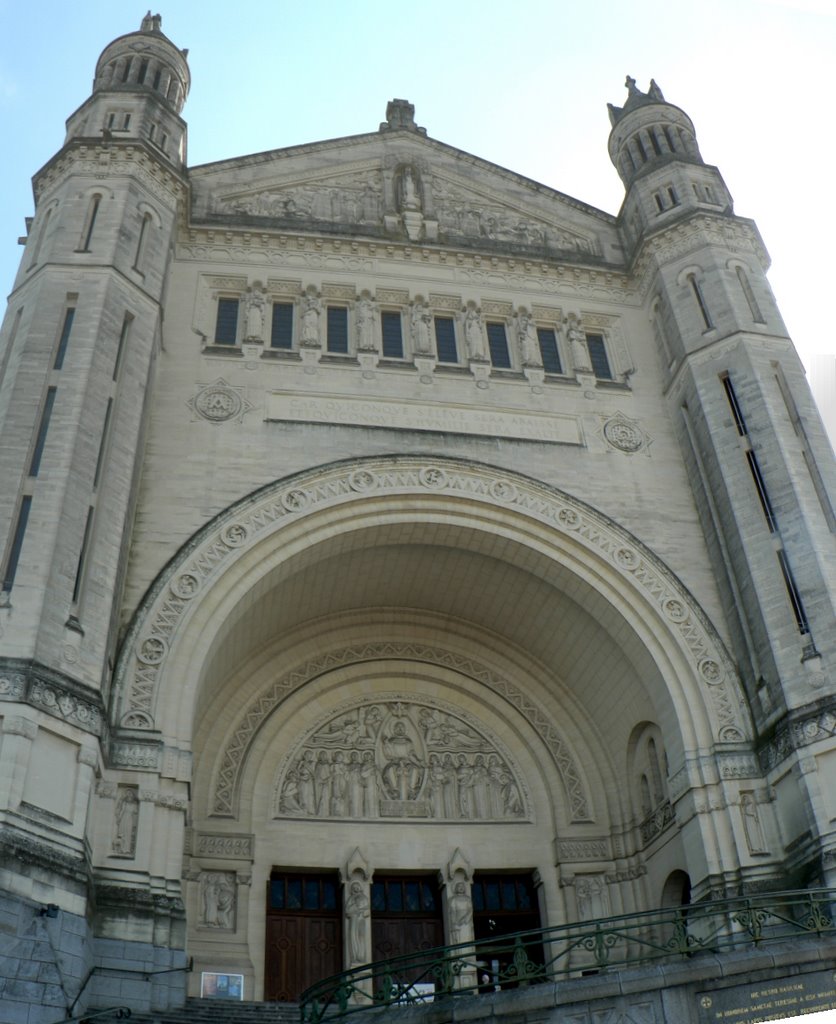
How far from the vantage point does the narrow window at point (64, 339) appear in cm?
1781

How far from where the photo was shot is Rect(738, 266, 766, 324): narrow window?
72.6 feet

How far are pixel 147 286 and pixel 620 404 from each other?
10.4m

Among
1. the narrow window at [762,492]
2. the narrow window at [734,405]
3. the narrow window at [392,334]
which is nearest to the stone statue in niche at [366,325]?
the narrow window at [392,334]

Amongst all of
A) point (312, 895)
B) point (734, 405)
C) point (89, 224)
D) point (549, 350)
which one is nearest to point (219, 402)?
point (89, 224)

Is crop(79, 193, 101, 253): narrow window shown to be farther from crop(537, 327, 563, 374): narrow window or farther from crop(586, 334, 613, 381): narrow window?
crop(586, 334, 613, 381): narrow window

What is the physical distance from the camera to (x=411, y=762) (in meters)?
20.8

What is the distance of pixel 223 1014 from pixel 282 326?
13.9m

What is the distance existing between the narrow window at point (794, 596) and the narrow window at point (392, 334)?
29.8 feet

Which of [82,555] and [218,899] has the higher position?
[82,555]

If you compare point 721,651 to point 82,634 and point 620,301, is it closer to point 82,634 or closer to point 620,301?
point 620,301

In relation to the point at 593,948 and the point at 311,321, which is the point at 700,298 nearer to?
the point at 311,321

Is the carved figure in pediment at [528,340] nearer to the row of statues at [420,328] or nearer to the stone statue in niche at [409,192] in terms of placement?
the row of statues at [420,328]

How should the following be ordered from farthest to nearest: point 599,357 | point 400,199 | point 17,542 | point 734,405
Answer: point 400,199
point 599,357
point 734,405
point 17,542

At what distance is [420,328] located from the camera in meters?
22.6
